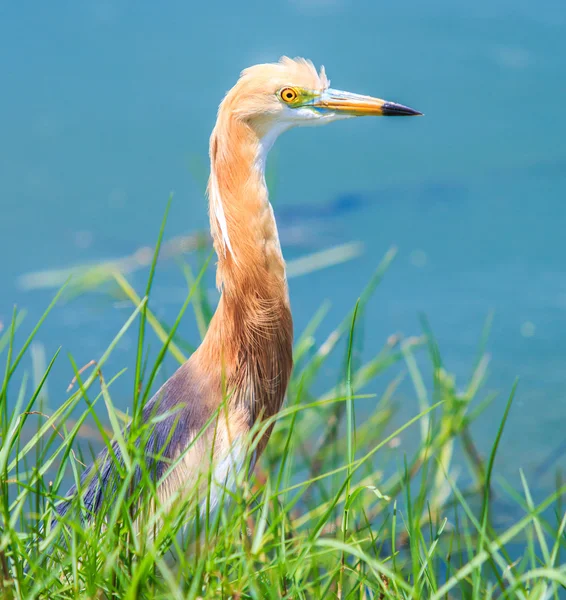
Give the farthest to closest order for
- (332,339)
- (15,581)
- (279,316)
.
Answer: (332,339) < (279,316) < (15,581)

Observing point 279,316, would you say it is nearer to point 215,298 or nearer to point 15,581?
point 15,581

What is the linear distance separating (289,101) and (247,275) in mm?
208

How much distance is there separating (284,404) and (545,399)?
2.27 ft

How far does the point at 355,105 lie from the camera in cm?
91

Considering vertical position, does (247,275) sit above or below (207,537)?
above

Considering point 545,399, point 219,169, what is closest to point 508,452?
point 545,399

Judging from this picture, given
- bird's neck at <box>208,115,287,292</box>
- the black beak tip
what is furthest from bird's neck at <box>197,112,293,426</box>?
the black beak tip

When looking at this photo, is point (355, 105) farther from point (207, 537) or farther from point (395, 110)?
point (207, 537)

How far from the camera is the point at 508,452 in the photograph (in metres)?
1.45

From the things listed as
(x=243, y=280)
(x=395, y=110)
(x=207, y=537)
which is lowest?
(x=207, y=537)

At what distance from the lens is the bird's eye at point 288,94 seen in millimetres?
870

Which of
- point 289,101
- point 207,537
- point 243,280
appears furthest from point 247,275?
point 207,537

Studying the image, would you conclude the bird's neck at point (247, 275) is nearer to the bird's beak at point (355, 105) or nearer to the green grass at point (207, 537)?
the bird's beak at point (355, 105)

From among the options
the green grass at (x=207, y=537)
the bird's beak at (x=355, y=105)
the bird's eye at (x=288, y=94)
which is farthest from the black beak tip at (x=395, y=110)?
the green grass at (x=207, y=537)
